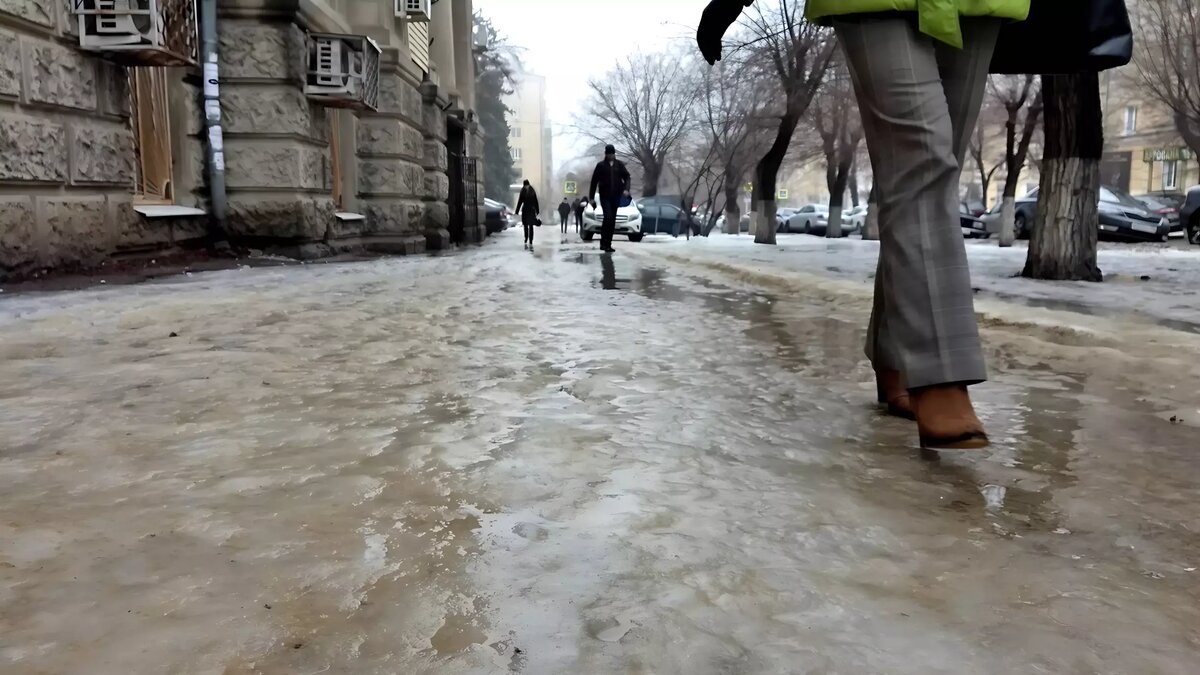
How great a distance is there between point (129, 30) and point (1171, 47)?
64.7ft

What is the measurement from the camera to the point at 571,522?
5.96 feet

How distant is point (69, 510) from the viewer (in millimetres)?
1834

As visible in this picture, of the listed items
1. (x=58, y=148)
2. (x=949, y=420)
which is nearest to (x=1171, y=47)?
(x=949, y=420)

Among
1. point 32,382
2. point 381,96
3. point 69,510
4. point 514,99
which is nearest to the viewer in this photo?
point 69,510

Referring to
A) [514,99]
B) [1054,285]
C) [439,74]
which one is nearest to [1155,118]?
[439,74]

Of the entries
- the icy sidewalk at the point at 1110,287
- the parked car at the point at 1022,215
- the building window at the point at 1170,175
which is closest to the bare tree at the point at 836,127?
the parked car at the point at 1022,215

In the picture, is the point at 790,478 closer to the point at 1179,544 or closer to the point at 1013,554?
the point at 1013,554

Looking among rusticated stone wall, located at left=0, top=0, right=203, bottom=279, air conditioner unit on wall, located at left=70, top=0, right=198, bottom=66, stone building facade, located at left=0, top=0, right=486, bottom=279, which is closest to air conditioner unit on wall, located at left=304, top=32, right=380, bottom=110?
stone building facade, located at left=0, top=0, right=486, bottom=279

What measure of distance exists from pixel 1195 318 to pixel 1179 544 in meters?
4.47

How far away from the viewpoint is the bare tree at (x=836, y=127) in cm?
2117

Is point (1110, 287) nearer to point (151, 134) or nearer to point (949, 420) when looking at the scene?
point (949, 420)

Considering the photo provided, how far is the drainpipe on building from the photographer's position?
30.5 feet

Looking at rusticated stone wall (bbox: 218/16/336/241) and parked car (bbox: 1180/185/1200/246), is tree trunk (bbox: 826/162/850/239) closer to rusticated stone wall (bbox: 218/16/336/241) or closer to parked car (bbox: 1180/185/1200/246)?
parked car (bbox: 1180/185/1200/246)

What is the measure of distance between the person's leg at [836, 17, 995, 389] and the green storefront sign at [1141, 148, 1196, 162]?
42.3m
